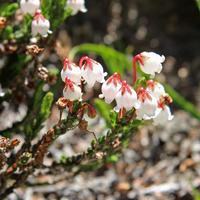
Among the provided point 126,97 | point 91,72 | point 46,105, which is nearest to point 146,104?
point 126,97

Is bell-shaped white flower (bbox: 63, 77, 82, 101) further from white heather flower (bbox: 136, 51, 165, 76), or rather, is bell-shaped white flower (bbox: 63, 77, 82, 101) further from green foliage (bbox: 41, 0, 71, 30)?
green foliage (bbox: 41, 0, 71, 30)

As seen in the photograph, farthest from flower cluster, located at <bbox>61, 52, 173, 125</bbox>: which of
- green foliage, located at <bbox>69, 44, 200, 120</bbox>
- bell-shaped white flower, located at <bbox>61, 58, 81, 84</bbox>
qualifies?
green foliage, located at <bbox>69, 44, 200, 120</bbox>

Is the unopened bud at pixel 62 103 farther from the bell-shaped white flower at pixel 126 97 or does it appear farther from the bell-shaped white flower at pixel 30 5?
the bell-shaped white flower at pixel 30 5

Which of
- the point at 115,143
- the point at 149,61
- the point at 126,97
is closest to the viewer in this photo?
the point at 126,97

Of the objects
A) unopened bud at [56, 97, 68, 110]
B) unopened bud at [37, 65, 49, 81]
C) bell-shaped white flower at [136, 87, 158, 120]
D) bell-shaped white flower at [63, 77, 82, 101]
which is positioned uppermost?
bell-shaped white flower at [63, 77, 82, 101]

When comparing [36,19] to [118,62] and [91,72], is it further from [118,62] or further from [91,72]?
[118,62]

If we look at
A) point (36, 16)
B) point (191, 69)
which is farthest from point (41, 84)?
point (191, 69)
